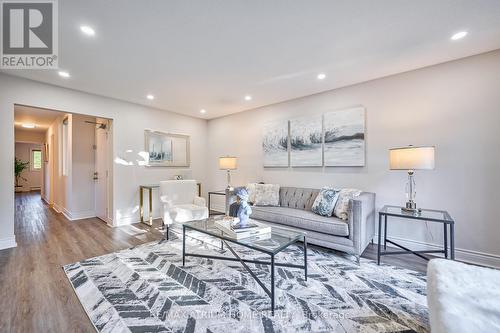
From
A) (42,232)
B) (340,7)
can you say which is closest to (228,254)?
(340,7)

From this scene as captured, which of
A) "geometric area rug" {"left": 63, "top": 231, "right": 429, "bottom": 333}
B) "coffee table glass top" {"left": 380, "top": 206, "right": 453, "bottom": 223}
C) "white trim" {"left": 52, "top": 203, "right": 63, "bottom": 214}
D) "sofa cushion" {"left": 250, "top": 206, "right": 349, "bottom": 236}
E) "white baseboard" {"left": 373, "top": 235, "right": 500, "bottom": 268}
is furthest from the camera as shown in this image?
"white trim" {"left": 52, "top": 203, "right": 63, "bottom": 214}

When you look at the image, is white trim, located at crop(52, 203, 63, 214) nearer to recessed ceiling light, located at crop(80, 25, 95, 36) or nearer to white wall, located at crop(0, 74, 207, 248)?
white wall, located at crop(0, 74, 207, 248)

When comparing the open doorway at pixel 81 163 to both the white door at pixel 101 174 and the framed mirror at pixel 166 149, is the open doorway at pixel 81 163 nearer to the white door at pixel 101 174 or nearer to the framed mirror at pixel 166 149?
the white door at pixel 101 174

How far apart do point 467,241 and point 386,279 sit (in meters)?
1.32

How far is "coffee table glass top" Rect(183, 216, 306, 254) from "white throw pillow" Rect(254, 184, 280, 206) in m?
1.46

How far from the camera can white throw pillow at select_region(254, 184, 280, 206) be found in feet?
12.7

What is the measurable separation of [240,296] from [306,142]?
2.82 metres

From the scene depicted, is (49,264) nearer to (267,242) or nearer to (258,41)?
(267,242)

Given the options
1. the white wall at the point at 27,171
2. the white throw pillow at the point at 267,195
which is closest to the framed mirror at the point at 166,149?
the white throw pillow at the point at 267,195

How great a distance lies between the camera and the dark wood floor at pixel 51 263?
168 cm

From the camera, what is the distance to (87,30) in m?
2.12

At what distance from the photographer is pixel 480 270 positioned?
136cm

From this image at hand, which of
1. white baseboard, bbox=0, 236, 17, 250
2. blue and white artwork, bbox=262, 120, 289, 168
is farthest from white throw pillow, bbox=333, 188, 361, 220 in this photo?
white baseboard, bbox=0, 236, 17, 250

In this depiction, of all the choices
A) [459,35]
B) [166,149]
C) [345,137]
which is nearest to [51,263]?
[166,149]
